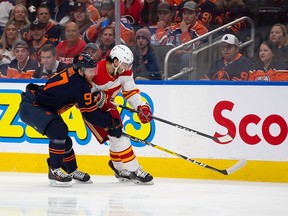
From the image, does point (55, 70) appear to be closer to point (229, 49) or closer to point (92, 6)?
point (92, 6)

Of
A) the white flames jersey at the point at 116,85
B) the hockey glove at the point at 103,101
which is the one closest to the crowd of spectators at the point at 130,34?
the white flames jersey at the point at 116,85

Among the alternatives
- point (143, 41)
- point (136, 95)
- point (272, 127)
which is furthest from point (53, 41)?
point (272, 127)

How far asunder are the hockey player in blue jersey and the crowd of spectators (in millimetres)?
1111

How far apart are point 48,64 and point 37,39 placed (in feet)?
0.94

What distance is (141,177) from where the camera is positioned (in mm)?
7316

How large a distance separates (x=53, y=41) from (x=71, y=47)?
200mm

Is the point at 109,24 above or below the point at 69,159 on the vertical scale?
above

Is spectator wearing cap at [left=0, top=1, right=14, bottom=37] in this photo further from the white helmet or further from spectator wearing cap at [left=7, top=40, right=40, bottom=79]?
the white helmet

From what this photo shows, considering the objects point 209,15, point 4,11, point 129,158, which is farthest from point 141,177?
point 4,11

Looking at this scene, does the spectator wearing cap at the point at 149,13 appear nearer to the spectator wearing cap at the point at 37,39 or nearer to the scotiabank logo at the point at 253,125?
the spectator wearing cap at the point at 37,39

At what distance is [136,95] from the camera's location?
7.37m

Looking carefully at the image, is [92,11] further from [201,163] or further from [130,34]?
[201,163]

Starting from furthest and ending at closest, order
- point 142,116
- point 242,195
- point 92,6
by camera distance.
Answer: point 92,6
point 142,116
point 242,195

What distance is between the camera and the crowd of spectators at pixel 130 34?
782 cm
